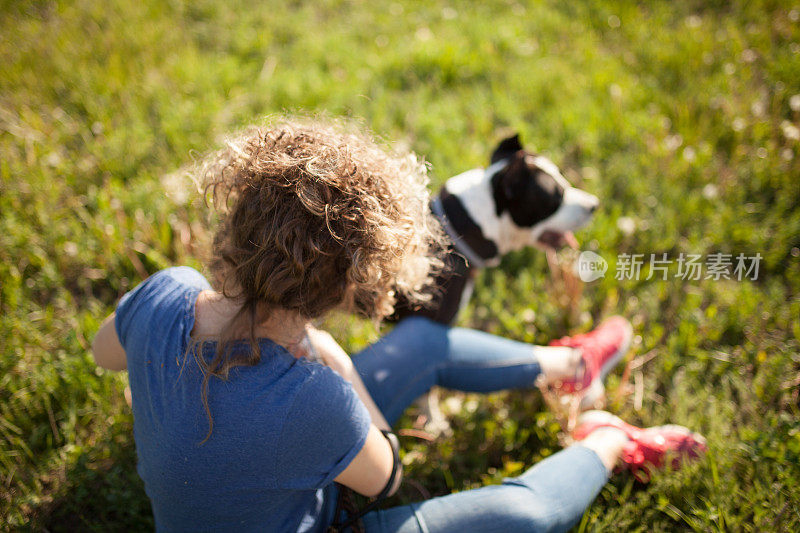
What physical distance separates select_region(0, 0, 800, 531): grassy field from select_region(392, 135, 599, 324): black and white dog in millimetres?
424

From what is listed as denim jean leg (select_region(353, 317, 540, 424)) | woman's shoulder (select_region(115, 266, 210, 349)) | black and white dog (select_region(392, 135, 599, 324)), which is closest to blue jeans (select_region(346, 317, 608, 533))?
denim jean leg (select_region(353, 317, 540, 424))

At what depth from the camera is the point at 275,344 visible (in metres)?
1.15

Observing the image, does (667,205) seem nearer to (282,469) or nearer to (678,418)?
(678,418)

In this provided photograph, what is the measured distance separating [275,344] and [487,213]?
1.08m

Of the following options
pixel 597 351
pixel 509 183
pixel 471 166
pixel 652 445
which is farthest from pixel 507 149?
pixel 652 445

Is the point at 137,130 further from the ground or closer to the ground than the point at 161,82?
closer to the ground

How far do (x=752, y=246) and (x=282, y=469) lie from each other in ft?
8.08

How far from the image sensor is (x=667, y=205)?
2.64 meters

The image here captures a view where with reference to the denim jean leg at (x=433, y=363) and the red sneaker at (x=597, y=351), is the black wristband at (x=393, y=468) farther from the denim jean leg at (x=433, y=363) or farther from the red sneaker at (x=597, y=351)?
the red sneaker at (x=597, y=351)

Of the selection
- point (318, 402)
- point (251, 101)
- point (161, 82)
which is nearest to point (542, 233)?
point (318, 402)

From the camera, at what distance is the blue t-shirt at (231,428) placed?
1.06 metres

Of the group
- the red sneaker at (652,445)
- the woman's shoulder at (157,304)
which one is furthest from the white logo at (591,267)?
the woman's shoulder at (157,304)

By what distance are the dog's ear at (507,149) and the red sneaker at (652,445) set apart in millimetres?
1116

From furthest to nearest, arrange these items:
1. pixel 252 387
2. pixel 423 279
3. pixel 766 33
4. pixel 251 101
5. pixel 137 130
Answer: pixel 766 33
pixel 251 101
pixel 137 130
pixel 423 279
pixel 252 387
